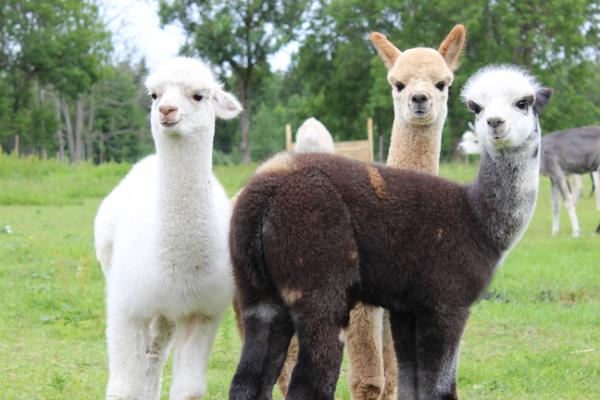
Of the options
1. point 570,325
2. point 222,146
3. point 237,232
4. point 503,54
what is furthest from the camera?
point 222,146

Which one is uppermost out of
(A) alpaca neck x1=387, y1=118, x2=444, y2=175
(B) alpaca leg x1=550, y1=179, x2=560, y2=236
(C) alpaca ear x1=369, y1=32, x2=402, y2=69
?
(C) alpaca ear x1=369, y1=32, x2=402, y2=69

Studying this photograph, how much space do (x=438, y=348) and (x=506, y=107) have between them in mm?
1239

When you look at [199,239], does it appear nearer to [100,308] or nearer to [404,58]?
[404,58]

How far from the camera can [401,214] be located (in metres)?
4.86

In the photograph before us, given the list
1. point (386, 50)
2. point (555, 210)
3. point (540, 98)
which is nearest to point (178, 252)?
point (540, 98)

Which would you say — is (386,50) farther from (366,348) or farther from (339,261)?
(339,261)

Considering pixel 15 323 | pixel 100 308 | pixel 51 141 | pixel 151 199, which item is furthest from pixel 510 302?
pixel 51 141

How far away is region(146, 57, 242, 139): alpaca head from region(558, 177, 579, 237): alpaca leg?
39.0ft

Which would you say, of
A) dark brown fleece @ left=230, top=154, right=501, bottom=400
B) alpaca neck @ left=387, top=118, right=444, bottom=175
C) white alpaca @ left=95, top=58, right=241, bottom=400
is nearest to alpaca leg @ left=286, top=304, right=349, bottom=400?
dark brown fleece @ left=230, top=154, right=501, bottom=400

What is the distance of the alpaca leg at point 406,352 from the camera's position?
509cm

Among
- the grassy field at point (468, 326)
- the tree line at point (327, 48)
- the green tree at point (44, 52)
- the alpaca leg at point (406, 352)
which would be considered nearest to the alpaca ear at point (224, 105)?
the alpaca leg at point (406, 352)

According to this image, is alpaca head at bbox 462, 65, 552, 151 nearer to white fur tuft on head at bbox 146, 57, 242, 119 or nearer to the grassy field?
white fur tuft on head at bbox 146, 57, 242, 119

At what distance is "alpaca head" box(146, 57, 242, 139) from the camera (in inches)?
206

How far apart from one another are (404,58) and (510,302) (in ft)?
14.3
